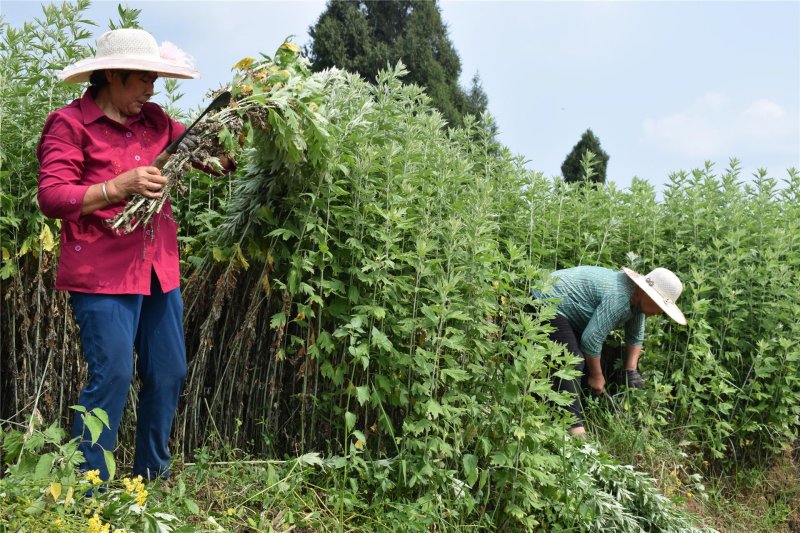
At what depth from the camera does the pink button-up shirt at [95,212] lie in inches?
128

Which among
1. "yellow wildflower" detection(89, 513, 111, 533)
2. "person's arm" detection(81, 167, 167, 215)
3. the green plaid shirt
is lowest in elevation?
"yellow wildflower" detection(89, 513, 111, 533)

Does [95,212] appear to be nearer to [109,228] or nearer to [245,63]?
[109,228]

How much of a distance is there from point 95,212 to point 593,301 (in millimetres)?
2998

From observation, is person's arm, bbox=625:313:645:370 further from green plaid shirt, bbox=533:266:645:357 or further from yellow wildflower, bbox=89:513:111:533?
yellow wildflower, bbox=89:513:111:533

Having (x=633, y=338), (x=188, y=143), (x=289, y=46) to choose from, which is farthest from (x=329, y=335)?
(x=633, y=338)

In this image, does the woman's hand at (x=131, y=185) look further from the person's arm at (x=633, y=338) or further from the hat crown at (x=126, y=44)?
the person's arm at (x=633, y=338)

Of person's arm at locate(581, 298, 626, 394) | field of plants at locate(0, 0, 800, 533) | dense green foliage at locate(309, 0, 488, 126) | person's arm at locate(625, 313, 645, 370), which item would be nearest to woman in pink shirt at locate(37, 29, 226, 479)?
field of plants at locate(0, 0, 800, 533)

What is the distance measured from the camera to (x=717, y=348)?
225 inches

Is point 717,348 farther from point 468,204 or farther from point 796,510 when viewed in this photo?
point 468,204

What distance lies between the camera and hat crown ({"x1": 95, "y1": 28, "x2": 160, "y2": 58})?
11.1 feet

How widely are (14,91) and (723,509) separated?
4939 millimetres

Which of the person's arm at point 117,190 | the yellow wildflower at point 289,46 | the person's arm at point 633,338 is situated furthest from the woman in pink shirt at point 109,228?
the person's arm at point 633,338

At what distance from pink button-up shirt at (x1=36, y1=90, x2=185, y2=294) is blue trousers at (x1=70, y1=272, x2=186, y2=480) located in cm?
8

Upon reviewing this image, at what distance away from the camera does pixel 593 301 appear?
5004 mm
